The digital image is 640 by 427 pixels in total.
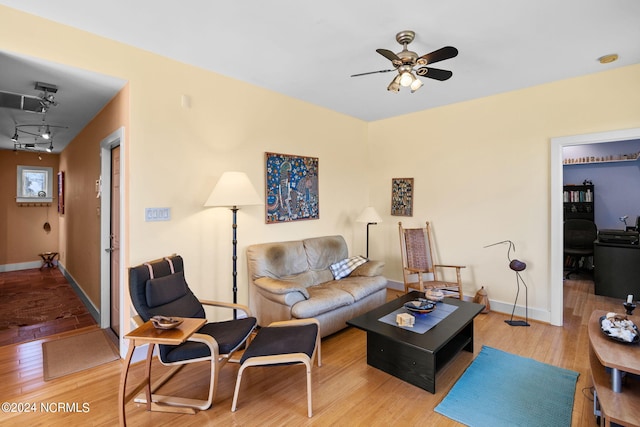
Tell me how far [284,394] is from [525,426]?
1613 mm

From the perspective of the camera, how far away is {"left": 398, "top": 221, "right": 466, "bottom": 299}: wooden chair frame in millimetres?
3980

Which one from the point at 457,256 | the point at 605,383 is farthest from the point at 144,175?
the point at 457,256

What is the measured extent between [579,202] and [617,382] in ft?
19.0

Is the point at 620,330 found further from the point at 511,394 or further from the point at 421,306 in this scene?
the point at 421,306

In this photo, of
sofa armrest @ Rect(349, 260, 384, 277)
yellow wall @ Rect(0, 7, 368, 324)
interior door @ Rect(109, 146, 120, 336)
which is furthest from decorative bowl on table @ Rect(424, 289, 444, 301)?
interior door @ Rect(109, 146, 120, 336)

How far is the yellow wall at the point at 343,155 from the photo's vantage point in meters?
2.80

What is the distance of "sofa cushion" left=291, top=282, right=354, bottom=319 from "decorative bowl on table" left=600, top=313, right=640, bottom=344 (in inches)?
81.7

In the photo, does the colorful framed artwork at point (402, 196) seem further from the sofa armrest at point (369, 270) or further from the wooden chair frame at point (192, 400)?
the wooden chair frame at point (192, 400)

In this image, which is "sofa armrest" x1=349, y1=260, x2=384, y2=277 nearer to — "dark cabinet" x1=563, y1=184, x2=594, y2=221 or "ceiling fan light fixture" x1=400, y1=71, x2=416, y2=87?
"ceiling fan light fixture" x1=400, y1=71, x2=416, y2=87

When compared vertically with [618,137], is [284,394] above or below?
below

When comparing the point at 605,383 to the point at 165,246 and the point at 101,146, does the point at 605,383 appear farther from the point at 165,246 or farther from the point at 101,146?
the point at 101,146

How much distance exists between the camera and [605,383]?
6.16 ft

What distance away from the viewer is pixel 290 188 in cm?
411

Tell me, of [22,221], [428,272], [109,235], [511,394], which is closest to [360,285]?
[428,272]
